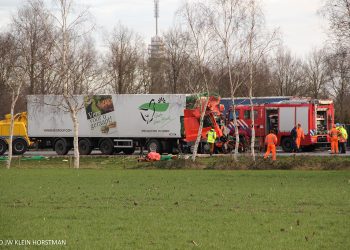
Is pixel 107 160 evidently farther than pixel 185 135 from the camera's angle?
No

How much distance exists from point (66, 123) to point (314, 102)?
604 inches

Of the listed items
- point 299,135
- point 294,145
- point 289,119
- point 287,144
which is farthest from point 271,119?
point 299,135

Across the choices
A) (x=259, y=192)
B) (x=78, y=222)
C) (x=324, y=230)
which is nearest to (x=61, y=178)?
(x=259, y=192)

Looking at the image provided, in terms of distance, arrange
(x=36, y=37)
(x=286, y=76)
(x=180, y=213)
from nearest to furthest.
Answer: (x=180, y=213) < (x=36, y=37) < (x=286, y=76)

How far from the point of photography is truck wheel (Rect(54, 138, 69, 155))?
1812 inches

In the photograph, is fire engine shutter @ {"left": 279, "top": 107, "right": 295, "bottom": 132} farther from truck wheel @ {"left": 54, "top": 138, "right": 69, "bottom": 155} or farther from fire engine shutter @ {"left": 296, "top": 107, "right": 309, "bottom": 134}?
truck wheel @ {"left": 54, "top": 138, "right": 69, "bottom": 155}

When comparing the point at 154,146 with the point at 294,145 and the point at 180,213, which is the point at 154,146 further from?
the point at 180,213

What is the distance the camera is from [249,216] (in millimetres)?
14445

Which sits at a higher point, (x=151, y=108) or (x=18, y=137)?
(x=151, y=108)

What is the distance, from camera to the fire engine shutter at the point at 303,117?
146 feet

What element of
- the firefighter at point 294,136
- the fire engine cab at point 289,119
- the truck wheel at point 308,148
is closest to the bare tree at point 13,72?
the fire engine cab at point 289,119

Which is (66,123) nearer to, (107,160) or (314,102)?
(107,160)

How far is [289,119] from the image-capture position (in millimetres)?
45188

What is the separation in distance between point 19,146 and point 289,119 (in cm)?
1707
